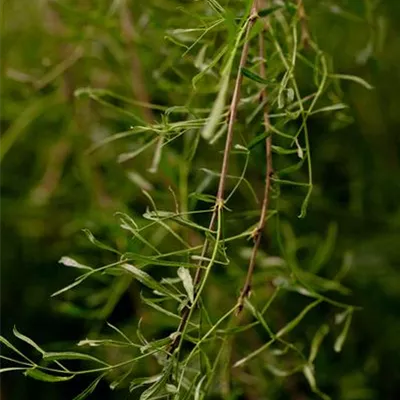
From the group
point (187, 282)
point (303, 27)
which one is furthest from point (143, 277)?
point (303, 27)

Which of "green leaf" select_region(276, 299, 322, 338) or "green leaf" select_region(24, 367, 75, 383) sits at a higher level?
"green leaf" select_region(24, 367, 75, 383)

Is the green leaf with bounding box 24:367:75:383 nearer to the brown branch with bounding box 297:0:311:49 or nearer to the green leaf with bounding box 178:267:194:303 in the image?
the green leaf with bounding box 178:267:194:303

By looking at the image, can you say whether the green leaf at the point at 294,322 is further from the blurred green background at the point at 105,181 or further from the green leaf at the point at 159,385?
the blurred green background at the point at 105,181

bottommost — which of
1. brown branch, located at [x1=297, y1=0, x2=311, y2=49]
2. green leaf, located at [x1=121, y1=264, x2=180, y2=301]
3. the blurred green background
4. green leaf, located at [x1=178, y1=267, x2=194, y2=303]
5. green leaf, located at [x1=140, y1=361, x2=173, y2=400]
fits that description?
the blurred green background

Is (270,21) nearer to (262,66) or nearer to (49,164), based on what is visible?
(262,66)

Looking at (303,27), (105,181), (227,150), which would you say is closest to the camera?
(227,150)

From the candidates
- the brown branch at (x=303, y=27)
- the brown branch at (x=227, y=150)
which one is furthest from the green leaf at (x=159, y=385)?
the brown branch at (x=303, y=27)

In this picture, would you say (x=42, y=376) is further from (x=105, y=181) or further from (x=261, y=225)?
(x=105, y=181)

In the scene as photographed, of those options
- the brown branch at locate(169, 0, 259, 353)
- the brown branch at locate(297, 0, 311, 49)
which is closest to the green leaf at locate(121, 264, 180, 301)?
the brown branch at locate(169, 0, 259, 353)

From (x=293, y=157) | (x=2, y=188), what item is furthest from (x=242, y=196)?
(x=2, y=188)
